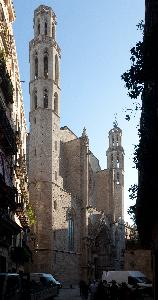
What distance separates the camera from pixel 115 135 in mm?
75438

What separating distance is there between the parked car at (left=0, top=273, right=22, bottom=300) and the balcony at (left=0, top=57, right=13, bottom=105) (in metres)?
9.09

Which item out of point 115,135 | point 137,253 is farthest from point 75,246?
point 115,135

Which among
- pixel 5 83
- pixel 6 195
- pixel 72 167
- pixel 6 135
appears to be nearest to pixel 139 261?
pixel 72 167

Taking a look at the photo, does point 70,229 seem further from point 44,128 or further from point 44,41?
point 44,41

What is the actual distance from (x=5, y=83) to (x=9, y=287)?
1067 cm

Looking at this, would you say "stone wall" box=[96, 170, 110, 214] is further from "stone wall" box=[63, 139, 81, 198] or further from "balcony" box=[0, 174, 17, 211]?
"balcony" box=[0, 174, 17, 211]

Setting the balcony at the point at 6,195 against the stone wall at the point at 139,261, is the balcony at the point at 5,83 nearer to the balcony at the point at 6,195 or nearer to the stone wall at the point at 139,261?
the balcony at the point at 6,195

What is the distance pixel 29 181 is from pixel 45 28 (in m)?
17.1

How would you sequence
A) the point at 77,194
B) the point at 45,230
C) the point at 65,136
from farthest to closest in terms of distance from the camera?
1. the point at 65,136
2. the point at 77,194
3. the point at 45,230

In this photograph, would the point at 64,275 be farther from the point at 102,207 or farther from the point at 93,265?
the point at 102,207

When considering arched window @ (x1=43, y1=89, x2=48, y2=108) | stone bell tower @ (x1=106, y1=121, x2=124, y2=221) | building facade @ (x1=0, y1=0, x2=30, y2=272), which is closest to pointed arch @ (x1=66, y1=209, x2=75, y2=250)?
arched window @ (x1=43, y1=89, x2=48, y2=108)

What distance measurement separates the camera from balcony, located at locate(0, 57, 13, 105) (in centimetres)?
1825

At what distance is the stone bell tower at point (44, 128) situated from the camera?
136ft

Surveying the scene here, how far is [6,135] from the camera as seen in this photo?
59.9 feet
